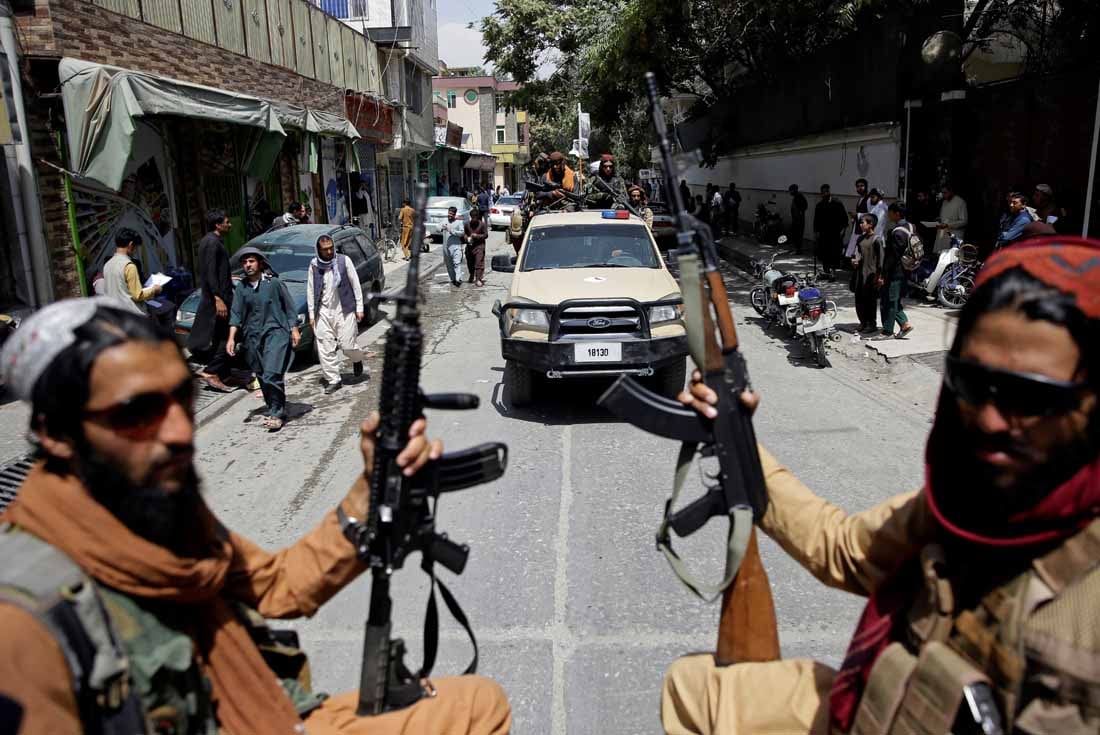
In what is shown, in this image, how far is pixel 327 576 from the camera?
202cm

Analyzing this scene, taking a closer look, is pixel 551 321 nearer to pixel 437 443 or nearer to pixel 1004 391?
pixel 437 443

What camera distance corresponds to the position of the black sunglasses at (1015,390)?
1.38m

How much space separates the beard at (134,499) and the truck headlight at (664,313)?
5.63 m

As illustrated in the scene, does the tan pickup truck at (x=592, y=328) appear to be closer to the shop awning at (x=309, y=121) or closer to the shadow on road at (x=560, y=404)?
the shadow on road at (x=560, y=404)

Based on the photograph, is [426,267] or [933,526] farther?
[426,267]

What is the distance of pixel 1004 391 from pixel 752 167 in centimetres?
2632

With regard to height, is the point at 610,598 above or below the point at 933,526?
below

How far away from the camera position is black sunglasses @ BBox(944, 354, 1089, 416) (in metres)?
1.38

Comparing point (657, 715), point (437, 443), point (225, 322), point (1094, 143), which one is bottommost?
point (657, 715)

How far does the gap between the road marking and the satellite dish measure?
11.3 metres

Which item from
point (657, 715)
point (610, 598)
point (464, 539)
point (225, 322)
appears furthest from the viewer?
point (225, 322)

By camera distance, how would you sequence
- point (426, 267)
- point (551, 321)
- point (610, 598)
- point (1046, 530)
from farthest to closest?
1. point (426, 267)
2. point (551, 321)
3. point (610, 598)
4. point (1046, 530)

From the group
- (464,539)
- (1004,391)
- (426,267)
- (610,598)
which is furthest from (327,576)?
(426,267)

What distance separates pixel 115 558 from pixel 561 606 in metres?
2.71
